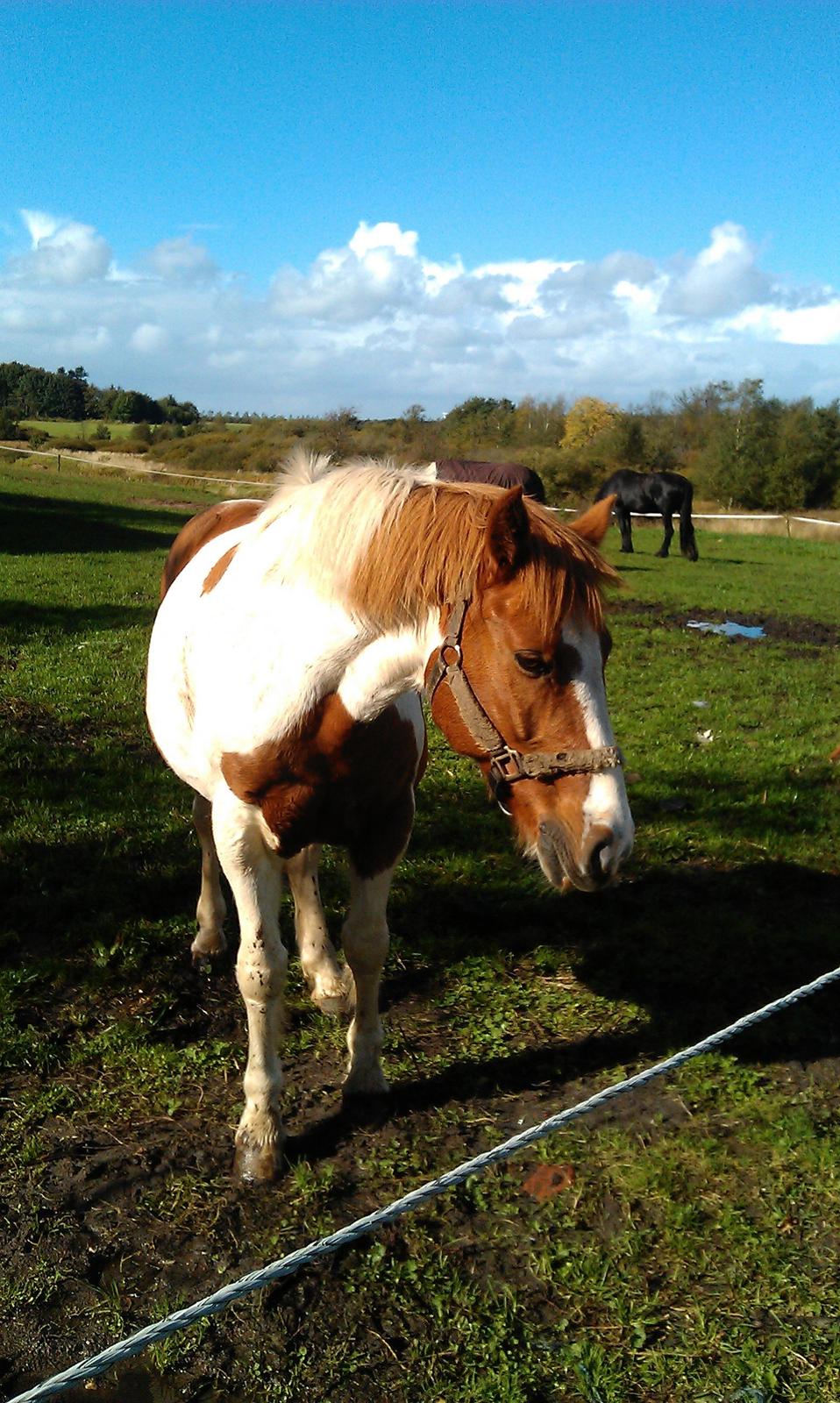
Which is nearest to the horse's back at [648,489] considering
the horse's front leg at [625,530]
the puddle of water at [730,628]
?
the horse's front leg at [625,530]

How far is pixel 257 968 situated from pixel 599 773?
1.39m

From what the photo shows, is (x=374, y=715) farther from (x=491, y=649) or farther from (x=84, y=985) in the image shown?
(x=84, y=985)

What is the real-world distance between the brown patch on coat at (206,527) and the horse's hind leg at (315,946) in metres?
1.45

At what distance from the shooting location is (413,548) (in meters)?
2.49

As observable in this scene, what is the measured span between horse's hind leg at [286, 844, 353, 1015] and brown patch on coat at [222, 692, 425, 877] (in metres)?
0.92

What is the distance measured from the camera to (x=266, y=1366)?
7.45ft

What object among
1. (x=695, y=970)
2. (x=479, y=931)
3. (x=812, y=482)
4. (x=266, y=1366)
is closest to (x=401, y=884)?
(x=479, y=931)

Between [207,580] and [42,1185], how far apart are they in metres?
2.07

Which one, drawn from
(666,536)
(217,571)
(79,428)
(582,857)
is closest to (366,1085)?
(582,857)

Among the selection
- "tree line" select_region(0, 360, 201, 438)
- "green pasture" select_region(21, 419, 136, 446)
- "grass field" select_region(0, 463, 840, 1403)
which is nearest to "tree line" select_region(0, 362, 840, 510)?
"green pasture" select_region(21, 419, 136, 446)

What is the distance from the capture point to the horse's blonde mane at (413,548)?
237 cm

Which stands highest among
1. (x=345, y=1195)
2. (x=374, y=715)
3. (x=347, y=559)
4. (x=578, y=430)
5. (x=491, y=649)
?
(x=578, y=430)

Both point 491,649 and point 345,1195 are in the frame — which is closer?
point 491,649

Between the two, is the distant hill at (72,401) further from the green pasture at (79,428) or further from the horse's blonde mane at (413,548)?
the horse's blonde mane at (413,548)
